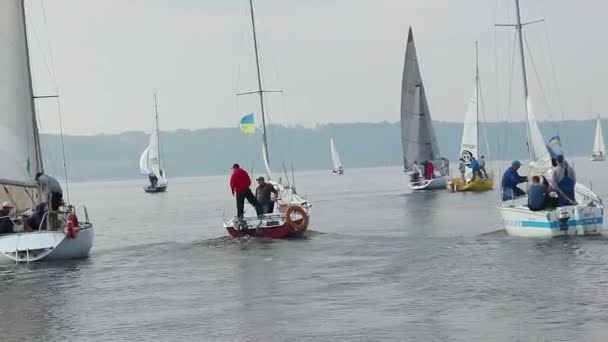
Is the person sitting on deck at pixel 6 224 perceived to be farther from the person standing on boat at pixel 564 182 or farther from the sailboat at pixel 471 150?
the sailboat at pixel 471 150

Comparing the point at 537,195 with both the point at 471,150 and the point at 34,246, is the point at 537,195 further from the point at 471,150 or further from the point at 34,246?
the point at 471,150

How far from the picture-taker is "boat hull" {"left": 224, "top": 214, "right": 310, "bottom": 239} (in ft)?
104

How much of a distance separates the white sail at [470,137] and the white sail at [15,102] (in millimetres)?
45254

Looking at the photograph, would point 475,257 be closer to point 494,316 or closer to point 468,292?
point 468,292

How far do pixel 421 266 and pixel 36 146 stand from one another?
1418 centimetres

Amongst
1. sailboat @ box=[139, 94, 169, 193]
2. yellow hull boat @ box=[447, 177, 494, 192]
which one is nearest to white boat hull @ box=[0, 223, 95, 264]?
yellow hull boat @ box=[447, 177, 494, 192]

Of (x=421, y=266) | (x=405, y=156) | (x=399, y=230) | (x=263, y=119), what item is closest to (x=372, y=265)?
(x=421, y=266)

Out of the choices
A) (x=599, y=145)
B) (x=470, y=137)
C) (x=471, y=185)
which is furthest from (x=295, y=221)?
(x=599, y=145)

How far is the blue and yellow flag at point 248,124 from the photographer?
45000 mm

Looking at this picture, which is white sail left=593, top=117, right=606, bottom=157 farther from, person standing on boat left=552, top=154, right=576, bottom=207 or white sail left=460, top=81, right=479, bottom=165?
person standing on boat left=552, top=154, right=576, bottom=207

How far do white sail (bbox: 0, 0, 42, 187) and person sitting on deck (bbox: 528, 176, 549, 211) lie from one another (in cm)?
1489

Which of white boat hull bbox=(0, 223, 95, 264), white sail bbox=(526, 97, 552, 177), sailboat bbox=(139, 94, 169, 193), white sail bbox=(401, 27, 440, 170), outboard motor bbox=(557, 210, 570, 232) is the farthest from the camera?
sailboat bbox=(139, 94, 169, 193)

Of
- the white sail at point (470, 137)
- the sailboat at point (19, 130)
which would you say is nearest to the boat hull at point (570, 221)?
the sailboat at point (19, 130)

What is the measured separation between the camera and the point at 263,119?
44.2 meters
